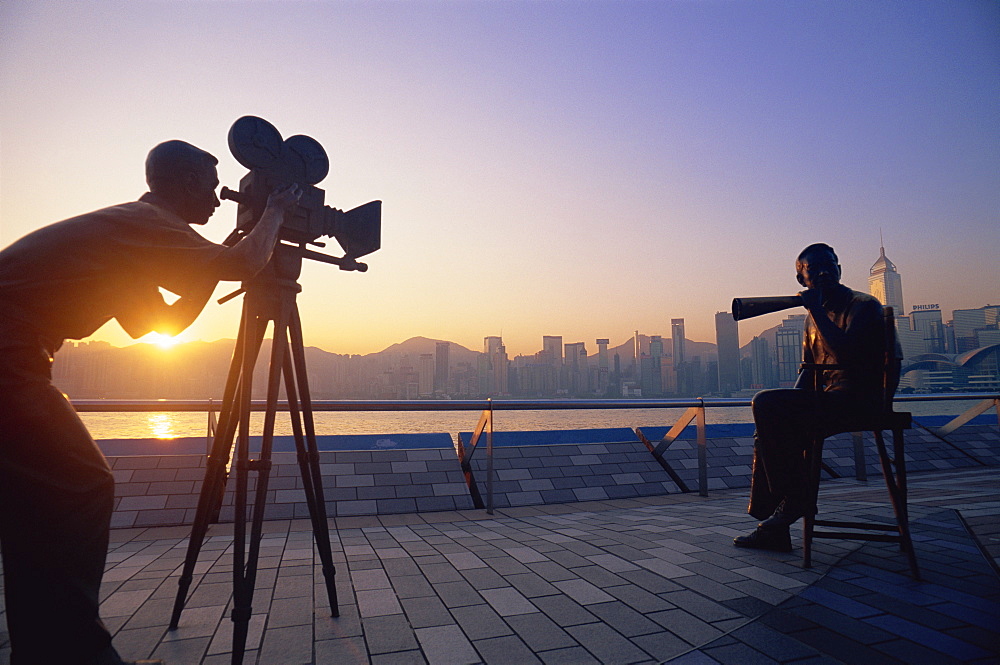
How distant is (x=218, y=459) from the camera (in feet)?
6.55

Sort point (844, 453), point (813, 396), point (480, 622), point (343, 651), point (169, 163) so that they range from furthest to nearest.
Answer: point (844, 453) < point (813, 396) < point (480, 622) < point (343, 651) < point (169, 163)

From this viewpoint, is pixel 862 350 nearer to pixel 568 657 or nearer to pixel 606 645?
pixel 606 645

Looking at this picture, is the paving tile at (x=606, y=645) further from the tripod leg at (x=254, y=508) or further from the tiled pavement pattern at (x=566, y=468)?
the tiled pavement pattern at (x=566, y=468)

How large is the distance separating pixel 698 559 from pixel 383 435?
3.19 meters

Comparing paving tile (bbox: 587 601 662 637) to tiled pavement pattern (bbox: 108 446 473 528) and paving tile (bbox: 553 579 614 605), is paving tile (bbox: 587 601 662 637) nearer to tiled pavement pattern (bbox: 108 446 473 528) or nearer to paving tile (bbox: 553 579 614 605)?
paving tile (bbox: 553 579 614 605)

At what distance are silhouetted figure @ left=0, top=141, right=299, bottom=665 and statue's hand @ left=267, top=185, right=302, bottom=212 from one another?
34 centimetres

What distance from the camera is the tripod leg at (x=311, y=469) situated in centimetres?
209

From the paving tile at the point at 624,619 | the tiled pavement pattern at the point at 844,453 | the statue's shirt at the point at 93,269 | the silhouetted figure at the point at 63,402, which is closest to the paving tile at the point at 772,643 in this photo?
the paving tile at the point at 624,619

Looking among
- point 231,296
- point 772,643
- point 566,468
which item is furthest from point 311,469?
point 566,468

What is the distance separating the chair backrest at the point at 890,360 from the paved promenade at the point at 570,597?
2.95ft

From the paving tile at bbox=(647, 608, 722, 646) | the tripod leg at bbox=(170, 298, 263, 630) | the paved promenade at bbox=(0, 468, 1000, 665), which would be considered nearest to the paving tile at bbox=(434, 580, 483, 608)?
the paved promenade at bbox=(0, 468, 1000, 665)

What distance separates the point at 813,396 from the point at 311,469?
2.63 meters

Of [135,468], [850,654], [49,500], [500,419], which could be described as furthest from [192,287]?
[500,419]

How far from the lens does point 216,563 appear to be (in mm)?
2910
